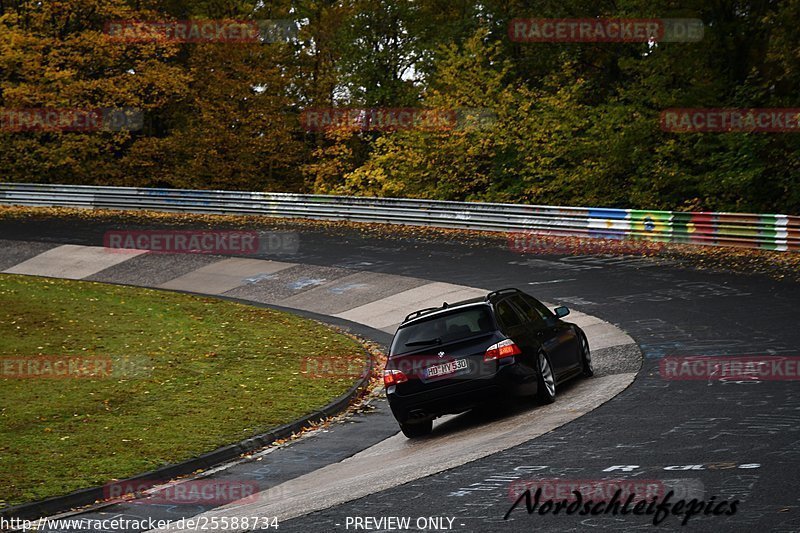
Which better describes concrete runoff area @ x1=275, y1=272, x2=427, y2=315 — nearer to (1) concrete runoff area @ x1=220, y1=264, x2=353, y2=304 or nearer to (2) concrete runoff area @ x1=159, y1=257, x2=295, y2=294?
(1) concrete runoff area @ x1=220, y1=264, x2=353, y2=304

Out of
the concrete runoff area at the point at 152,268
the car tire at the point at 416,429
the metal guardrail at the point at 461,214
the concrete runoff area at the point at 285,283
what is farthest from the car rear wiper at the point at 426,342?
the concrete runoff area at the point at 152,268

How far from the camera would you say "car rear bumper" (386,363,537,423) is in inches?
483

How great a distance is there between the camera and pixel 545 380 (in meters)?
13.0

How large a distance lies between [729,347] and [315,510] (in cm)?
847

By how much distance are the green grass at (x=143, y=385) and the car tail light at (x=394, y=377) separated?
2093mm

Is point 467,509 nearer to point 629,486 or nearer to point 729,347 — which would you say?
point 629,486

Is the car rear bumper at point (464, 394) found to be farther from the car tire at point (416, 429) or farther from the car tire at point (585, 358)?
the car tire at point (585, 358)

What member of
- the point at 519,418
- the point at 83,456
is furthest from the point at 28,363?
the point at 519,418

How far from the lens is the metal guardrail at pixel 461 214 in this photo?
2584cm

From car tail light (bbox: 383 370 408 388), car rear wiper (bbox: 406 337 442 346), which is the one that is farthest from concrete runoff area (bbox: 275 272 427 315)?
car rear wiper (bbox: 406 337 442 346)

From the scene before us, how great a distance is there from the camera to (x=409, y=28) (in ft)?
173

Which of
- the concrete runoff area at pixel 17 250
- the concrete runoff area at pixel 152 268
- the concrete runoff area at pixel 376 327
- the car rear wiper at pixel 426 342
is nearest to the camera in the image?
the concrete runoff area at pixel 376 327

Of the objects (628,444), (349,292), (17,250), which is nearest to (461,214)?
(349,292)

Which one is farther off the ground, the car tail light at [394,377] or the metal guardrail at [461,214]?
the metal guardrail at [461,214]
